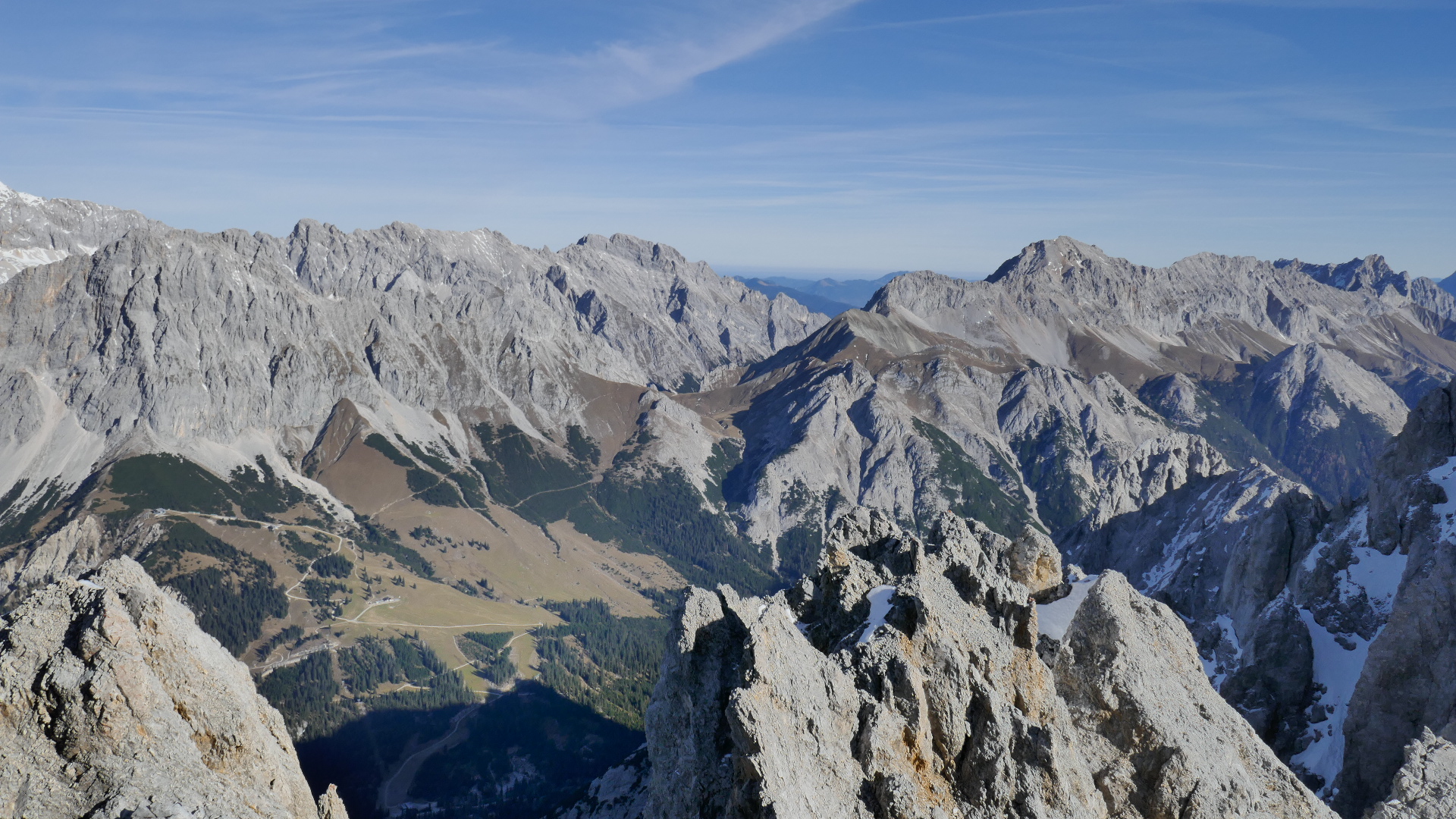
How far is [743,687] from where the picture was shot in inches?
1401

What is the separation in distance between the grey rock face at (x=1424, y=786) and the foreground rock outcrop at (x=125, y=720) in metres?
54.0

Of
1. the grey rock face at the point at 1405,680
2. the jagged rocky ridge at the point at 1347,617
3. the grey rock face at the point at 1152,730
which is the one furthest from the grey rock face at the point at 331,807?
the grey rock face at the point at 1405,680

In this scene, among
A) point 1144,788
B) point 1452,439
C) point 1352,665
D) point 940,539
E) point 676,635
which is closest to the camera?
point 1144,788

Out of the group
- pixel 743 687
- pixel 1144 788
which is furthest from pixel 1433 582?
pixel 743 687

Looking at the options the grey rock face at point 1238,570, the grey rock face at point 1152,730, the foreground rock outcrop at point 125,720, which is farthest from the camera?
the grey rock face at point 1238,570

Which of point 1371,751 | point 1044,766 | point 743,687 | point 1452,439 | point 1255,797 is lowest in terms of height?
point 1371,751

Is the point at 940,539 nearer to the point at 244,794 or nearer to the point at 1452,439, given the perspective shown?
the point at 244,794

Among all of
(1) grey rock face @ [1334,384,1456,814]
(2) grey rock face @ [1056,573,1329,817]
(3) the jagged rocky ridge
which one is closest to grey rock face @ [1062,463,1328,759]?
(3) the jagged rocky ridge

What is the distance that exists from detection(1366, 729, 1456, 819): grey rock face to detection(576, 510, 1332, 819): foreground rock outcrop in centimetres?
572

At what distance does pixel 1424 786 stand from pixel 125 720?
208 feet

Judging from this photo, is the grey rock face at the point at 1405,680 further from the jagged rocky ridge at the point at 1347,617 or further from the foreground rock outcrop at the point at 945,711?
the foreground rock outcrop at the point at 945,711

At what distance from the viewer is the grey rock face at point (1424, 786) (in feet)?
146

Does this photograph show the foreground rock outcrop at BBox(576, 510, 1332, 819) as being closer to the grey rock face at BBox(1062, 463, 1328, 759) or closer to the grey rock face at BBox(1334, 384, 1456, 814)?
the grey rock face at BBox(1334, 384, 1456, 814)

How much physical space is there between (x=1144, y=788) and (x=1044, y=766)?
7.96 metres
